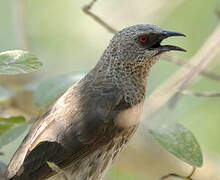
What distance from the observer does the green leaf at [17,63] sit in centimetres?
326

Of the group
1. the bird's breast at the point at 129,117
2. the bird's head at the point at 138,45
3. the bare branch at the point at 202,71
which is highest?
the bird's head at the point at 138,45

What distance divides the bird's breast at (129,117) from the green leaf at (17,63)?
1002 millimetres

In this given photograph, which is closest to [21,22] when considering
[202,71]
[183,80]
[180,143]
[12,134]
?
[183,80]

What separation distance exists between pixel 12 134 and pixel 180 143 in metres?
1.11

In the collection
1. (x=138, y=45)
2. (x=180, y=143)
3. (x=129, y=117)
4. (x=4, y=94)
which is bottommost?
(x=4, y=94)

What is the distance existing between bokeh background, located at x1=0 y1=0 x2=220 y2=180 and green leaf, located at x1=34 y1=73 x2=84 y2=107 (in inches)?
47.3

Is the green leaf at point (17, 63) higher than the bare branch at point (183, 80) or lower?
higher

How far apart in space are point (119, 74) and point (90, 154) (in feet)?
2.43

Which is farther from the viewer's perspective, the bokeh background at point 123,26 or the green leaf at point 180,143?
the bokeh background at point 123,26

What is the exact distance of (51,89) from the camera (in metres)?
4.25

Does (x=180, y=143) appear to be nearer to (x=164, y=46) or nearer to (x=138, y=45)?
(x=164, y=46)

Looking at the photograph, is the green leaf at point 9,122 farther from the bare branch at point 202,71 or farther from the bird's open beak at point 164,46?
the bare branch at point 202,71

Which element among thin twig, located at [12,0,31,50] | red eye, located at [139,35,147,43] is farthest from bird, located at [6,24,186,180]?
thin twig, located at [12,0,31,50]

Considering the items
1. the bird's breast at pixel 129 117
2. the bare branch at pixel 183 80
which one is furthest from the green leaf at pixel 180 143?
the bare branch at pixel 183 80
